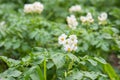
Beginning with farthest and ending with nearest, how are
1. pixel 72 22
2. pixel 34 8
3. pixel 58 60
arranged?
pixel 34 8 < pixel 72 22 < pixel 58 60

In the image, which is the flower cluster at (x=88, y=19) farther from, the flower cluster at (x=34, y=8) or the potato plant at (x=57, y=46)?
the flower cluster at (x=34, y=8)

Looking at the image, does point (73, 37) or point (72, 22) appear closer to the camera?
point (73, 37)

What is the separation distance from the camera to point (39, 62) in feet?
7.96

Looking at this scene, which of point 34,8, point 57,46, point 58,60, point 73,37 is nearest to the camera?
point 58,60

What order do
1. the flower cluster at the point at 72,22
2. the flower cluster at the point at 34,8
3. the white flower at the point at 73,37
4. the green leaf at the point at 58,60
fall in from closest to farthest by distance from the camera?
the green leaf at the point at 58,60 → the white flower at the point at 73,37 → the flower cluster at the point at 72,22 → the flower cluster at the point at 34,8

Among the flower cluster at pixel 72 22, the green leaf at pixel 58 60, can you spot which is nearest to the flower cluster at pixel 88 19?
the flower cluster at pixel 72 22

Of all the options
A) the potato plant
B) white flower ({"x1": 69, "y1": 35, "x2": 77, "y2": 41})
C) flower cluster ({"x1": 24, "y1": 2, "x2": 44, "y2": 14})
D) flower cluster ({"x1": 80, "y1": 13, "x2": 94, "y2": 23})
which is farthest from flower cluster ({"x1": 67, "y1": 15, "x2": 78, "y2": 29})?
white flower ({"x1": 69, "y1": 35, "x2": 77, "y2": 41})

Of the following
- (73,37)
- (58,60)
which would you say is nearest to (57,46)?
(73,37)

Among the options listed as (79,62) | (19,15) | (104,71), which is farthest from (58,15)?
(79,62)

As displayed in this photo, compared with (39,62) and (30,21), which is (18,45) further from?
(39,62)

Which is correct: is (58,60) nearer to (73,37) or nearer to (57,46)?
(73,37)

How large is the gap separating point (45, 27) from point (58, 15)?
817 mm

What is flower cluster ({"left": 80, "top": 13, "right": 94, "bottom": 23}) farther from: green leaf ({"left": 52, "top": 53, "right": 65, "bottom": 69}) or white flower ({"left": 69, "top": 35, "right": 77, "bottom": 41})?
green leaf ({"left": 52, "top": 53, "right": 65, "bottom": 69})

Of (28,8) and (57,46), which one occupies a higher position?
(28,8)
